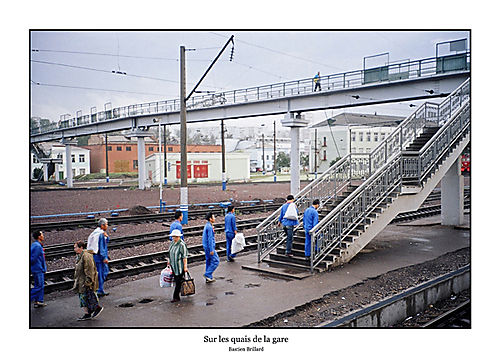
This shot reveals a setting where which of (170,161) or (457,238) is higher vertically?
(170,161)

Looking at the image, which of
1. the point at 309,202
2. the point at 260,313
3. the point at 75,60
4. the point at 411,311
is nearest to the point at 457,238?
the point at 309,202

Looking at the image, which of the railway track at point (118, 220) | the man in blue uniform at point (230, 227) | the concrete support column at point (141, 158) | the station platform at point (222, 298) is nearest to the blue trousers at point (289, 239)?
the station platform at point (222, 298)

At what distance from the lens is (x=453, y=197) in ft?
59.8

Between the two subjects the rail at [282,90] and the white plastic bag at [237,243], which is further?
the rail at [282,90]

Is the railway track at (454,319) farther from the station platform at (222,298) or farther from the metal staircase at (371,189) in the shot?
the metal staircase at (371,189)

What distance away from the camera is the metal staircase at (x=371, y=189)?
12.0m

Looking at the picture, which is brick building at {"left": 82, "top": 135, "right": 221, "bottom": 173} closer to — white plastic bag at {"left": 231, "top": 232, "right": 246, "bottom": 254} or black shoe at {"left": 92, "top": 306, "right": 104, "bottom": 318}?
white plastic bag at {"left": 231, "top": 232, "right": 246, "bottom": 254}

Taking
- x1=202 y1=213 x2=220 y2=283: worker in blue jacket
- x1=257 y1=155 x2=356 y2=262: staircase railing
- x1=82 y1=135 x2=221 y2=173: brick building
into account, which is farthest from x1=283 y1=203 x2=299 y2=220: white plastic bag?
x1=82 y1=135 x2=221 y2=173: brick building

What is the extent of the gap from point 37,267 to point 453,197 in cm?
1550

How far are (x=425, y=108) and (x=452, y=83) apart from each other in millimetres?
3594

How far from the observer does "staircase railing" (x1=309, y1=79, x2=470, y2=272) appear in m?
11.9

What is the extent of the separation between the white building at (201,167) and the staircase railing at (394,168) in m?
35.3

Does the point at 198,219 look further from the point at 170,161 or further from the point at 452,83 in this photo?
the point at 170,161

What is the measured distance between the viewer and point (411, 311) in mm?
9086
